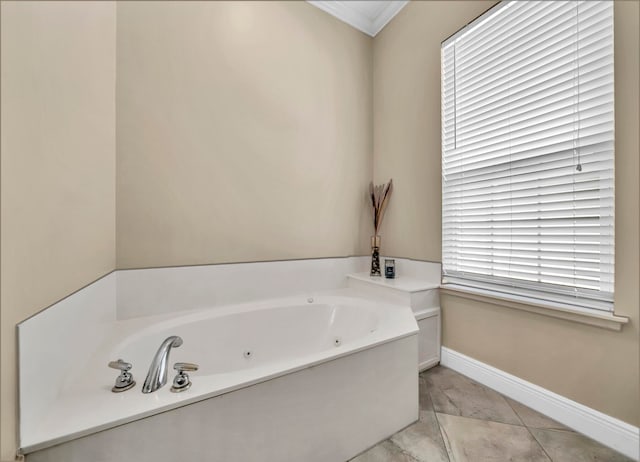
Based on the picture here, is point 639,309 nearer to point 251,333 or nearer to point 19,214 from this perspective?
point 251,333

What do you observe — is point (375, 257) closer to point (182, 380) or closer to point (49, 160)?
point (182, 380)

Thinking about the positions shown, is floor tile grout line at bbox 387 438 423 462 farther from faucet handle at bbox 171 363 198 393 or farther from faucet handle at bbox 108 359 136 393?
faucet handle at bbox 108 359 136 393

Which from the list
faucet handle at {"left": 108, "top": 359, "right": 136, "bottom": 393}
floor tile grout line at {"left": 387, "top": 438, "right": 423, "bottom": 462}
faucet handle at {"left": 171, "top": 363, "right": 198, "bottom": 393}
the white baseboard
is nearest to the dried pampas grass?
the white baseboard

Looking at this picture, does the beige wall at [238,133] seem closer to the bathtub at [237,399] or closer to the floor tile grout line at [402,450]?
the bathtub at [237,399]

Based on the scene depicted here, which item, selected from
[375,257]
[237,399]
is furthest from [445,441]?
[375,257]

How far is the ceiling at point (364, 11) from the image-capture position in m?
2.16

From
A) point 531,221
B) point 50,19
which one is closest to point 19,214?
point 50,19

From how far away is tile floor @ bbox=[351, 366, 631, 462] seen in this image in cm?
109

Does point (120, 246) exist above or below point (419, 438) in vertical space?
above

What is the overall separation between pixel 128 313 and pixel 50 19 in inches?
51.8

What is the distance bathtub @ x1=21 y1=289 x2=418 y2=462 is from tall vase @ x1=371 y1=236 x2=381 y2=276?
0.53m

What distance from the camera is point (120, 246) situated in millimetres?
1454

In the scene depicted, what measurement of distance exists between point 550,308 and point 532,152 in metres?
0.81

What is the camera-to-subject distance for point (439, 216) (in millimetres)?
1875
